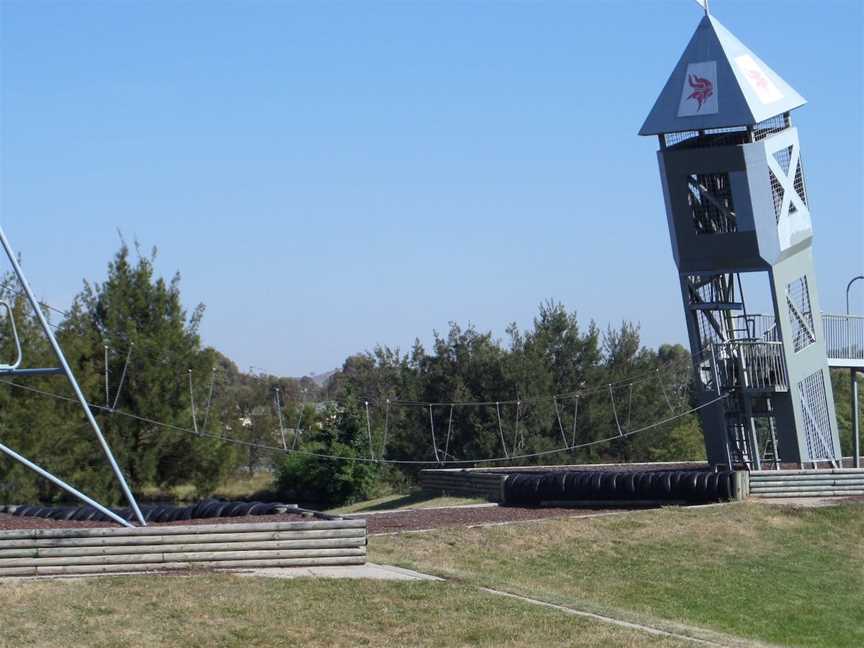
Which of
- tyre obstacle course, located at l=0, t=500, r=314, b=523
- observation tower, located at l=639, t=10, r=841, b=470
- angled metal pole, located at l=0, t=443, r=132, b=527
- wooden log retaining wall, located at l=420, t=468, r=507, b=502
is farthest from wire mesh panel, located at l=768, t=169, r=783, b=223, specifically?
angled metal pole, located at l=0, t=443, r=132, b=527

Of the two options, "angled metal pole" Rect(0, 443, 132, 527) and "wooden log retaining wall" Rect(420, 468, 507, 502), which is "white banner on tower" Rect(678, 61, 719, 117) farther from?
"angled metal pole" Rect(0, 443, 132, 527)

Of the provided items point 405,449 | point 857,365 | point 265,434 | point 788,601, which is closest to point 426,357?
point 405,449

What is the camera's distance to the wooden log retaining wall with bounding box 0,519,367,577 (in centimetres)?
1781

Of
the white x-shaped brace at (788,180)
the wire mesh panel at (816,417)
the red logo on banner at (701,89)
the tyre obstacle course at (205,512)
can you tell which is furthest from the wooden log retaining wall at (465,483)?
the red logo on banner at (701,89)

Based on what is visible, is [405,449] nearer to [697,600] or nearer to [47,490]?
[47,490]

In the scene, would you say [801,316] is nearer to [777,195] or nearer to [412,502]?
[777,195]

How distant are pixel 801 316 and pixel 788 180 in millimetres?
3634

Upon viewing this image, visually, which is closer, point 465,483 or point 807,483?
point 807,483

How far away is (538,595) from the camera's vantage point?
18234 mm

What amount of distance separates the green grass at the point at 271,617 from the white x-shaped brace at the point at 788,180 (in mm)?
16962

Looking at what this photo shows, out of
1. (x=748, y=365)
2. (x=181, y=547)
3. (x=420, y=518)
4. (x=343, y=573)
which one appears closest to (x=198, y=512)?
(x=181, y=547)

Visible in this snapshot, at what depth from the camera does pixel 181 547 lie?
18.7 metres

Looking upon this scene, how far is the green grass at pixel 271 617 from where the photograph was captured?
15.0 meters

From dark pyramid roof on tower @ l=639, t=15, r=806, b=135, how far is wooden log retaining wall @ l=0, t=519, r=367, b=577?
16007 millimetres
